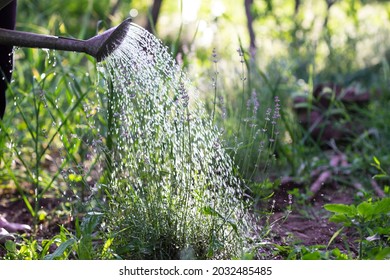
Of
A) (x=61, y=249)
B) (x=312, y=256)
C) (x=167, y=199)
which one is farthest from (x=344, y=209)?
(x=61, y=249)

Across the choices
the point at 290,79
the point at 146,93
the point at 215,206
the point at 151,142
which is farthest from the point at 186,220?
the point at 290,79

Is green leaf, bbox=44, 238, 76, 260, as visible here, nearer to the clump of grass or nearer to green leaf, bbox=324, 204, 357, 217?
the clump of grass

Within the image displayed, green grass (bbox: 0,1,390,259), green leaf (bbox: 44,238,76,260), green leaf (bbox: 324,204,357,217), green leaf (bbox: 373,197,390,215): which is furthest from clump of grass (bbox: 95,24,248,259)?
green leaf (bbox: 373,197,390,215)

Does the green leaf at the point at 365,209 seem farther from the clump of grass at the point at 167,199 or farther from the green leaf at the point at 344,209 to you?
the clump of grass at the point at 167,199

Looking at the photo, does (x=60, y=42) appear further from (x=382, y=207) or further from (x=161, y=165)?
(x=382, y=207)

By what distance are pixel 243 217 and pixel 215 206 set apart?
0.10m

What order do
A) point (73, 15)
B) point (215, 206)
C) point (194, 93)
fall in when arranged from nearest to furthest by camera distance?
point (215, 206), point (194, 93), point (73, 15)

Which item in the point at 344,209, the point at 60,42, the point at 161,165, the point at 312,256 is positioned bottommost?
the point at 312,256

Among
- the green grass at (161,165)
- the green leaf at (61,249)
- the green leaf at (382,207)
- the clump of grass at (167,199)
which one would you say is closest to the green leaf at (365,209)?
the green leaf at (382,207)

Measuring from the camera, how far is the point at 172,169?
2105 mm

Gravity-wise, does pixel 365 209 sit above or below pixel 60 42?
below

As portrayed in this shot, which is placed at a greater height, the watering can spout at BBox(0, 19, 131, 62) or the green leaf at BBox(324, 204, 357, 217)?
the watering can spout at BBox(0, 19, 131, 62)

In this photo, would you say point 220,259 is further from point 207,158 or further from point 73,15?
point 73,15

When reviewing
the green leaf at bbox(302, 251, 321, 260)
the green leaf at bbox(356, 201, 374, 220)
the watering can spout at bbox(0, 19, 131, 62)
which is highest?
the watering can spout at bbox(0, 19, 131, 62)
